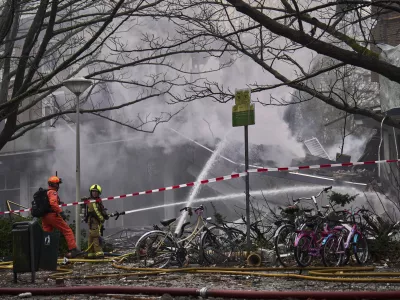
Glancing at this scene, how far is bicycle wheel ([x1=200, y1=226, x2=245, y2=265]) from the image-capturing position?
11.3 meters

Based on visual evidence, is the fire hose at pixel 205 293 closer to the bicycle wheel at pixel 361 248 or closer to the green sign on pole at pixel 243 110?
the bicycle wheel at pixel 361 248

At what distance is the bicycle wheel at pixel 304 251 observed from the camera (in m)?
9.80

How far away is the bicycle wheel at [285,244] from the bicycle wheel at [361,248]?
2.92 ft

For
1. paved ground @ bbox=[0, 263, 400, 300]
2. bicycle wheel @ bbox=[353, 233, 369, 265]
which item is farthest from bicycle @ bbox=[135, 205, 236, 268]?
bicycle wheel @ bbox=[353, 233, 369, 265]

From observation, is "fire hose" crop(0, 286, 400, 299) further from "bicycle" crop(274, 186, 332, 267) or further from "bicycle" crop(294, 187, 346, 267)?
"bicycle" crop(274, 186, 332, 267)

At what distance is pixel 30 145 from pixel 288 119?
1359 cm

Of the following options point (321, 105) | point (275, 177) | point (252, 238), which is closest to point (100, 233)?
point (252, 238)

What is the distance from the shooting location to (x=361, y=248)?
10.8m

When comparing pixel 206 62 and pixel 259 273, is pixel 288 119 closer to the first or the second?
pixel 206 62

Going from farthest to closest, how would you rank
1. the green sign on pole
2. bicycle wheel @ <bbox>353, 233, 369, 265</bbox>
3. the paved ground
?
the green sign on pole < bicycle wheel @ <bbox>353, 233, 369, 265</bbox> < the paved ground

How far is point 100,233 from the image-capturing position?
14.0 meters

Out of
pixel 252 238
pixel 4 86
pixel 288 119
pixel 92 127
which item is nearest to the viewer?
pixel 252 238

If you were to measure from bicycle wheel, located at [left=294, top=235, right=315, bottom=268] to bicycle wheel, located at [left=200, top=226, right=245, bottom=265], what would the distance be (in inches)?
63.8

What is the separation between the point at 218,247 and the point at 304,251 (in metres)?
1.82
